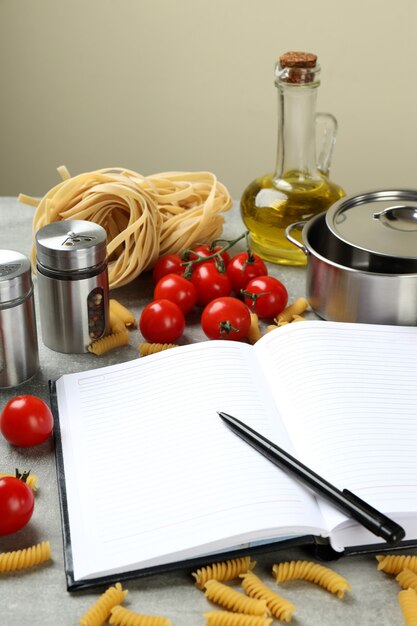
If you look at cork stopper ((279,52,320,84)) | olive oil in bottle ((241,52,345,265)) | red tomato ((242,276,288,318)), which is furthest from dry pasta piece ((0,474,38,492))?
cork stopper ((279,52,320,84))

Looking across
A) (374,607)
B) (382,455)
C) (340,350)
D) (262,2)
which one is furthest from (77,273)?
(262,2)

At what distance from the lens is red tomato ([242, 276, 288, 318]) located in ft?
5.17

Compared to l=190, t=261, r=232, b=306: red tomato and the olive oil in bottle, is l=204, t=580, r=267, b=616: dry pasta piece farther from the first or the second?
the olive oil in bottle

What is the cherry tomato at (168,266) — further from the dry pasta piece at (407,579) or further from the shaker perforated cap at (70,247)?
the dry pasta piece at (407,579)

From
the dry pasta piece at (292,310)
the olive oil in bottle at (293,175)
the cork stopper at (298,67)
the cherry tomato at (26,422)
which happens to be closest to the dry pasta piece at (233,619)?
the cherry tomato at (26,422)

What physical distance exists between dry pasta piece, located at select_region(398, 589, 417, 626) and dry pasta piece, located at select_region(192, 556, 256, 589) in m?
0.18

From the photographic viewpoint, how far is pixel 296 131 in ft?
5.56

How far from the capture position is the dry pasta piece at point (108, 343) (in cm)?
147

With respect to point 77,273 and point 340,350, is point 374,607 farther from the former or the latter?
point 77,273

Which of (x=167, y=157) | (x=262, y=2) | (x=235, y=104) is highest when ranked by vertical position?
(x=262, y=2)

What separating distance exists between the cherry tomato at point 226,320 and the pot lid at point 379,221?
0.22 metres

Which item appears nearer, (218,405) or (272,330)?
(218,405)

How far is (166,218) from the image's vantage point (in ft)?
5.85

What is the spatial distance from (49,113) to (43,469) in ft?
7.61
